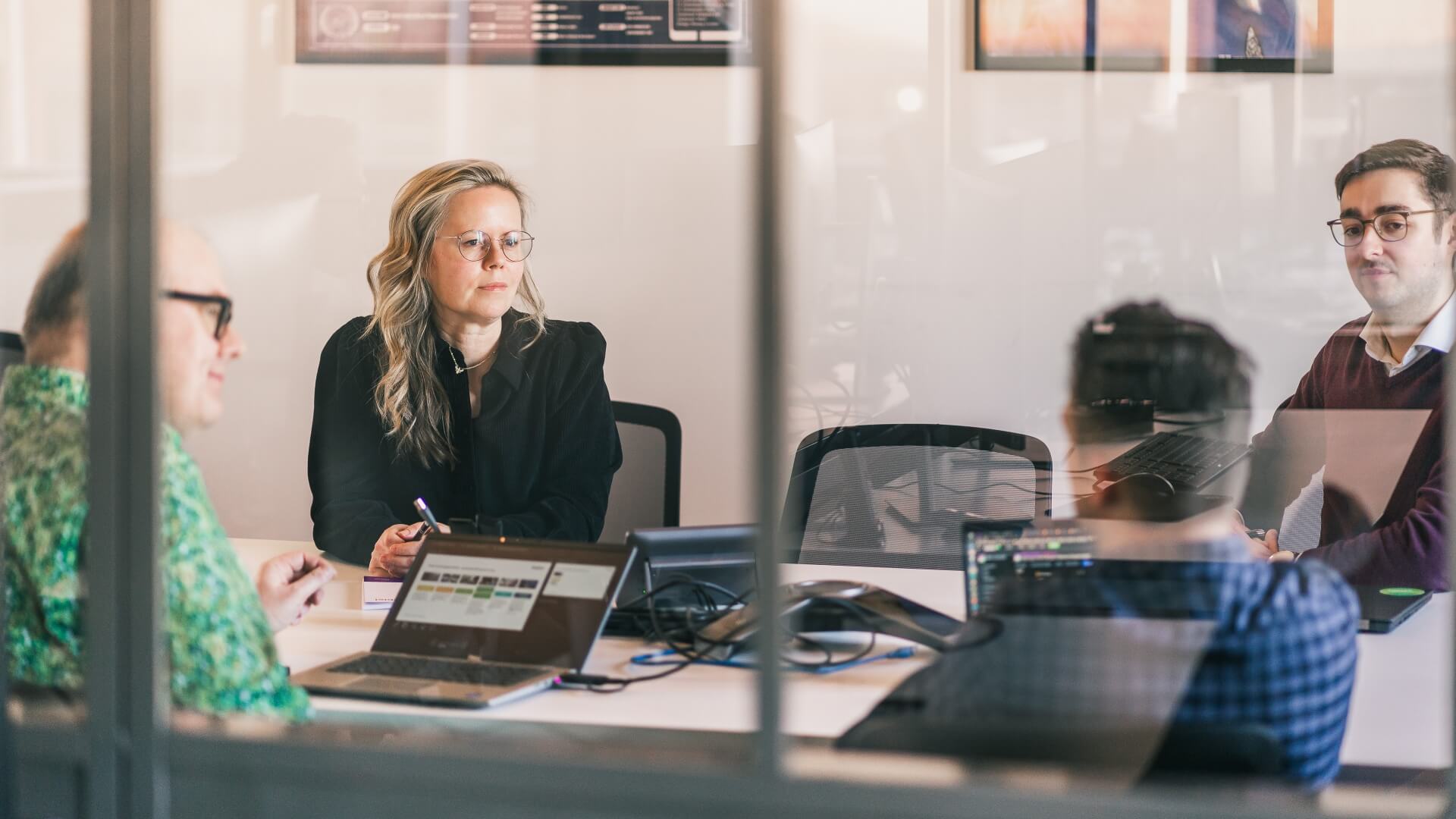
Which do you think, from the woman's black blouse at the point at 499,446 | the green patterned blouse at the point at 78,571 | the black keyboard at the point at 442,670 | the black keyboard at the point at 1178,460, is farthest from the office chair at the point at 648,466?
the green patterned blouse at the point at 78,571

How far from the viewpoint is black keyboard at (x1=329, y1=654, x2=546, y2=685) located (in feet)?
5.84

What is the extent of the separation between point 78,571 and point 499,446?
1578mm

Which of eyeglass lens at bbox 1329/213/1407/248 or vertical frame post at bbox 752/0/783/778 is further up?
eyeglass lens at bbox 1329/213/1407/248

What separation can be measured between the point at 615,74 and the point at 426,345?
108 centimetres

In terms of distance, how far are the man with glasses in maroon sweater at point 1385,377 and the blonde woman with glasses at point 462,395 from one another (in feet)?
5.23

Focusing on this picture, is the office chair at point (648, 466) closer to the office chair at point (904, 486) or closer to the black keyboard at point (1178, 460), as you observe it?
the office chair at point (904, 486)

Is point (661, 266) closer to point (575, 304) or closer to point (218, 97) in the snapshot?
point (575, 304)

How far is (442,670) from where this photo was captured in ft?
5.93

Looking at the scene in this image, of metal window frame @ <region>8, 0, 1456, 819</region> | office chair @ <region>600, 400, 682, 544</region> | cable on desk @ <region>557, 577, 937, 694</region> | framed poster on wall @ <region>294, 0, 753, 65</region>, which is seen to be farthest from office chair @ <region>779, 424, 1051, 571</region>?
framed poster on wall @ <region>294, 0, 753, 65</region>

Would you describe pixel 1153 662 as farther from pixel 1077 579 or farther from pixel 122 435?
pixel 122 435

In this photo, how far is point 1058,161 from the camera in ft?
13.0

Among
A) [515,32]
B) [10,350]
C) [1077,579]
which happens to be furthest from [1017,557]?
[515,32]

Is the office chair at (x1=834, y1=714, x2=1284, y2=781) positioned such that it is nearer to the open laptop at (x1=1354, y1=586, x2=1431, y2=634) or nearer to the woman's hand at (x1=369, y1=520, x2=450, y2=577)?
the open laptop at (x1=1354, y1=586, x2=1431, y2=634)

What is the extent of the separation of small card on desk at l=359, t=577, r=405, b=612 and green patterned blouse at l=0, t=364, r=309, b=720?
0.30m
